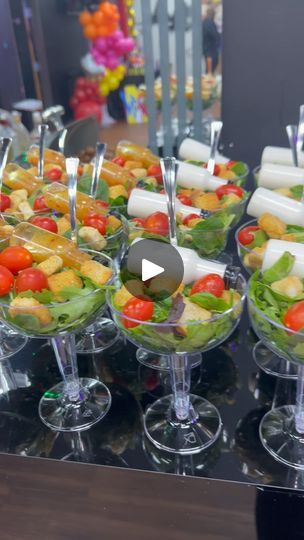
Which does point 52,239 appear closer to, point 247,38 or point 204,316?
point 204,316

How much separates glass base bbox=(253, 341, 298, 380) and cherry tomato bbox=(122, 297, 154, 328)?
330mm

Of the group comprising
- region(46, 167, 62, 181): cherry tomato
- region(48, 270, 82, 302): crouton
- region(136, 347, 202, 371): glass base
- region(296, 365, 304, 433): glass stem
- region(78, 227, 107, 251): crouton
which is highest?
region(48, 270, 82, 302): crouton

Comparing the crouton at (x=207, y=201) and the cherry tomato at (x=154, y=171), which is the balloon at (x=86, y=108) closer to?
the cherry tomato at (x=154, y=171)

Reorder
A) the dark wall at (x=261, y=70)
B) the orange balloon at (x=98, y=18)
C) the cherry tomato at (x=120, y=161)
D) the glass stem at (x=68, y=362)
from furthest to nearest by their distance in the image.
Answer: the orange balloon at (x=98, y=18) < the dark wall at (x=261, y=70) < the cherry tomato at (x=120, y=161) < the glass stem at (x=68, y=362)

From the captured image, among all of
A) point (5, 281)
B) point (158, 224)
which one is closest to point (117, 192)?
point (158, 224)

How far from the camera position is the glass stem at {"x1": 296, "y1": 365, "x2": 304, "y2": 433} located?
72 centimetres

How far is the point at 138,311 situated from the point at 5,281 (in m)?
0.22

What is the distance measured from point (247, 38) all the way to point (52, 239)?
1581 millimetres

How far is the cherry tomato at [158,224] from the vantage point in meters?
0.93

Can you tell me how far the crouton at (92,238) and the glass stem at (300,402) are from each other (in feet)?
1.33

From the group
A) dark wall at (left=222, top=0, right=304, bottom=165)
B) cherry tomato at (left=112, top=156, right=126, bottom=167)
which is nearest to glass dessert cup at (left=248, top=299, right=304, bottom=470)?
cherry tomato at (left=112, top=156, right=126, bottom=167)

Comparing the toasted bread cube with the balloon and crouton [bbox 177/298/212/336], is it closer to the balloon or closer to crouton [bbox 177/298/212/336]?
crouton [bbox 177/298/212/336]

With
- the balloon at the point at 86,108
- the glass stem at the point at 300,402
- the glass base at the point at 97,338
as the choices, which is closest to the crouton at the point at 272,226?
the glass stem at the point at 300,402

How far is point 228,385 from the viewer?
849 millimetres
